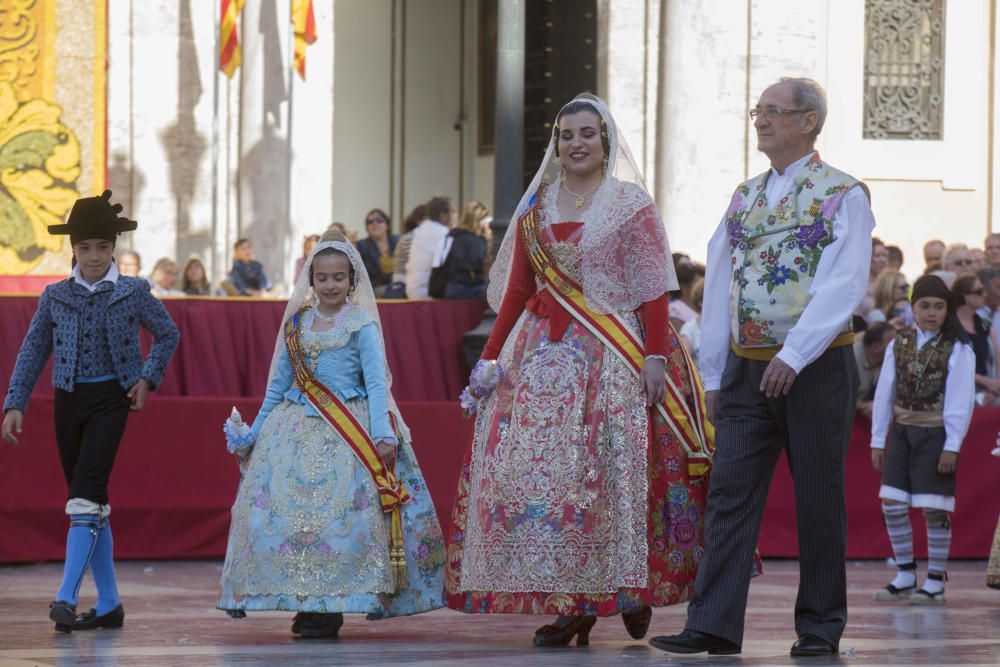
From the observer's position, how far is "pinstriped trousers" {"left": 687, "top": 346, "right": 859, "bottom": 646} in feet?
22.4

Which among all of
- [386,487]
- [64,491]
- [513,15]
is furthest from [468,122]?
[386,487]

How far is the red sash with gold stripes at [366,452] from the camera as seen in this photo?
25.3 feet

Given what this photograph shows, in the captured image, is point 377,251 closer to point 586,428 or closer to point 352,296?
point 352,296

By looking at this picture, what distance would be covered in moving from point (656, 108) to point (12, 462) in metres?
9.60

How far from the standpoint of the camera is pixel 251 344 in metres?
12.7

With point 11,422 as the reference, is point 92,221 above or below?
above

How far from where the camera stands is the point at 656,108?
19.3 metres

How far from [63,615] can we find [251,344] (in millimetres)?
4965

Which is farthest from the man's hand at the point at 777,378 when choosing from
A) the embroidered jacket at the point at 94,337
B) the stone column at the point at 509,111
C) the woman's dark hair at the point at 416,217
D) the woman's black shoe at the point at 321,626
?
the woman's dark hair at the point at 416,217

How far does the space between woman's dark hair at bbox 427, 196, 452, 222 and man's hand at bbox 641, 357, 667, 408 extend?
857cm

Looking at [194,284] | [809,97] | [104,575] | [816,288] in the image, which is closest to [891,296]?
[194,284]

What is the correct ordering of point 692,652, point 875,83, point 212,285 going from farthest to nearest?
point 875,83 < point 212,285 < point 692,652

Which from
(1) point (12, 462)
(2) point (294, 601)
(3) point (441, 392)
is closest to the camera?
(2) point (294, 601)

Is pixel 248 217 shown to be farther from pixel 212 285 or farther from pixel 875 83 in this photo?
pixel 875 83
